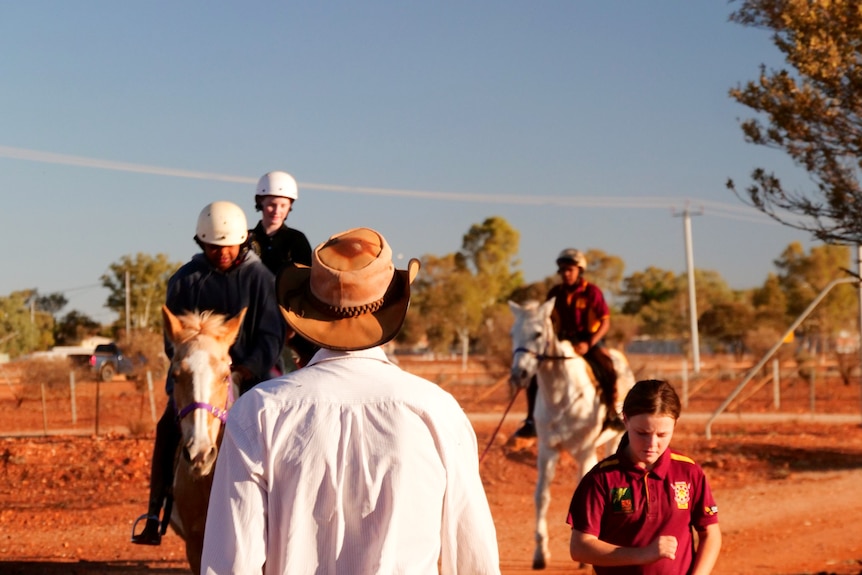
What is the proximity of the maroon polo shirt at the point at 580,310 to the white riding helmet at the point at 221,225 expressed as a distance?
5.83 meters

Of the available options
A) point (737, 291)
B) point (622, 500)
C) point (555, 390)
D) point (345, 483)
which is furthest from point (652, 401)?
point (737, 291)

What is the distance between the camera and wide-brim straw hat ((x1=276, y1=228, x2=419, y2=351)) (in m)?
3.04

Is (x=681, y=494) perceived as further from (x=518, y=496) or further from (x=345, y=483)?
(x=518, y=496)

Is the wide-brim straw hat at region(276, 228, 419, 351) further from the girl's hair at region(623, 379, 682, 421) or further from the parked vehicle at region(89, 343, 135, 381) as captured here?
the parked vehicle at region(89, 343, 135, 381)

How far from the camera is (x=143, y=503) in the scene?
15.0m

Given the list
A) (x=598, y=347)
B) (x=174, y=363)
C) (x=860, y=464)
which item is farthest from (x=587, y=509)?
(x=860, y=464)

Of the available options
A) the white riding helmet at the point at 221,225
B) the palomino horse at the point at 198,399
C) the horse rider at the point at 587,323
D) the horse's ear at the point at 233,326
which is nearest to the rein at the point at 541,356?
the horse rider at the point at 587,323

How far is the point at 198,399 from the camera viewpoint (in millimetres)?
6266

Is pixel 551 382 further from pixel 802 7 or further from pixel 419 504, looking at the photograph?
pixel 419 504

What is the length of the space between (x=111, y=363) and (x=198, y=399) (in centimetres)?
4186

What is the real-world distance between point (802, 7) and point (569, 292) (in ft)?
13.3

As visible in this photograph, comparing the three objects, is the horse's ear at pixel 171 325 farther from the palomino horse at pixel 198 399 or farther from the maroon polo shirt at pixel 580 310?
the maroon polo shirt at pixel 580 310

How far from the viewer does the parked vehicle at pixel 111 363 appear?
34522mm

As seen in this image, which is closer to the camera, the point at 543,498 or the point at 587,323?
the point at 543,498
